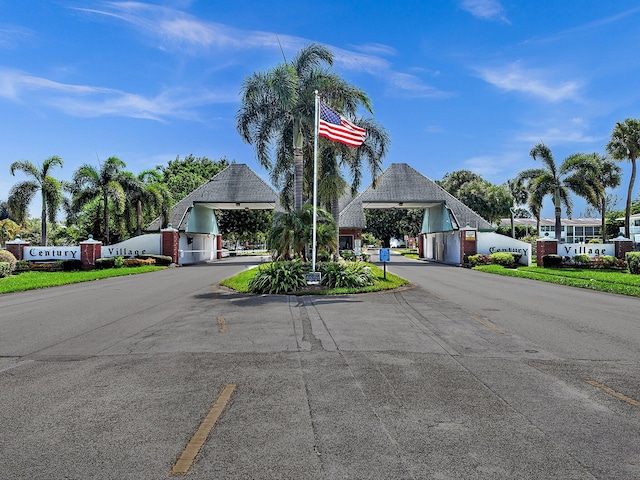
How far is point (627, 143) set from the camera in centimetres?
3834

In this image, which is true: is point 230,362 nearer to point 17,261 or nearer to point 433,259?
point 17,261

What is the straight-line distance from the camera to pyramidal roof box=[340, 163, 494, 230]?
41750mm

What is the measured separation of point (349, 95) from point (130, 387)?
19.5 metres

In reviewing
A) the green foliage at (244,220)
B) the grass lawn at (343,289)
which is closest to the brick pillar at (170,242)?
the grass lawn at (343,289)

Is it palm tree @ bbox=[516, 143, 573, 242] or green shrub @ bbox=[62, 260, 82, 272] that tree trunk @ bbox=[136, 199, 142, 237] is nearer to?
green shrub @ bbox=[62, 260, 82, 272]

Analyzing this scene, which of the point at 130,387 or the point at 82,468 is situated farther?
the point at 130,387

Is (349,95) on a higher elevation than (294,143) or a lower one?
higher

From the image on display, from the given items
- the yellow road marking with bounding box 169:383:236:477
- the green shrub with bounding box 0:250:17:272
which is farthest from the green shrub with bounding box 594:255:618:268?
the green shrub with bounding box 0:250:17:272

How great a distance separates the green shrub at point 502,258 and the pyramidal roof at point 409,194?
5734 mm

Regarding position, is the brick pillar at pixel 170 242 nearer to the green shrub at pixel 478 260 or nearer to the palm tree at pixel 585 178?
the green shrub at pixel 478 260

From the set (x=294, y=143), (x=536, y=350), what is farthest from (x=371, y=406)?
(x=294, y=143)

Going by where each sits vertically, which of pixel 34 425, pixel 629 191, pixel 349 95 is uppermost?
pixel 349 95

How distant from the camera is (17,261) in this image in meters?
31.0

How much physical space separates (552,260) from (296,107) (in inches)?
827
